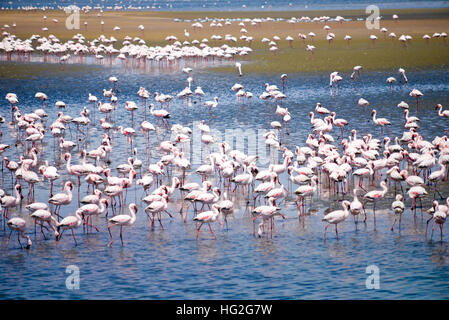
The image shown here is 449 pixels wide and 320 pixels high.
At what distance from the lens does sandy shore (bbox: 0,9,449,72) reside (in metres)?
37.6

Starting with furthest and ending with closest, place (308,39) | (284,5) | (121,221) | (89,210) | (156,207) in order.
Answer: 1. (284,5)
2. (308,39)
3. (156,207)
4. (89,210)
5. (121,221)

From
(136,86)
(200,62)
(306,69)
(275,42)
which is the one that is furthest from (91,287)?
(275,42)

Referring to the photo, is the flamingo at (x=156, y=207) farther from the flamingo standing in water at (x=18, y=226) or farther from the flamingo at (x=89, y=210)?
the flamingo standing in water at (x=18, y=226)

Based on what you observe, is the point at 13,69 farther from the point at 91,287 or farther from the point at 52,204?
the point at 91,287

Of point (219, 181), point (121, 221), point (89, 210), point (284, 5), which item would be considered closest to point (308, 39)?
point (219, 181)

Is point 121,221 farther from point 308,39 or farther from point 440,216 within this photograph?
point 308,39

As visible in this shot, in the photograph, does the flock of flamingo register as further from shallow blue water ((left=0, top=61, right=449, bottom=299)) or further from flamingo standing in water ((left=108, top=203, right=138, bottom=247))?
shallow blue water ((left=0, top=61, right=449, bottom=299))

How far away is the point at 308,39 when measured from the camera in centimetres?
4688

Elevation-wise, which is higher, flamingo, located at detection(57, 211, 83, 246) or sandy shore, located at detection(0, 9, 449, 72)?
sandy shore, located at detection(0, 9, 449, 72)

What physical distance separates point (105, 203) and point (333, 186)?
5768mm

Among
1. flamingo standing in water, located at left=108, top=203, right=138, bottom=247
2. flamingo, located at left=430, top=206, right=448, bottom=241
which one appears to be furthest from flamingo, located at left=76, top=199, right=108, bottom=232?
flamingo, located at left=430, top=206, right=448, bottom=241

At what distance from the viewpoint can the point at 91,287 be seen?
12453 millimetres

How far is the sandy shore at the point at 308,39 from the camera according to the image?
37.6 m

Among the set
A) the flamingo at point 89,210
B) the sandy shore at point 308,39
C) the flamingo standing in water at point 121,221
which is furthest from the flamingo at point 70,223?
the sandy shore at point 308,39
